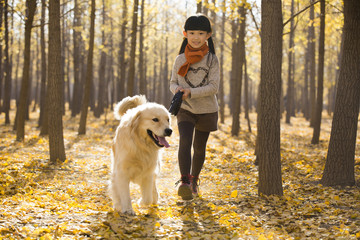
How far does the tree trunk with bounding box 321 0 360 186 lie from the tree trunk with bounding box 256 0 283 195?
1.20 metres

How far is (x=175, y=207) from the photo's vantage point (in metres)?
4.48

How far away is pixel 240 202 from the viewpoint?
4652mm

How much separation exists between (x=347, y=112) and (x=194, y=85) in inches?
97.2

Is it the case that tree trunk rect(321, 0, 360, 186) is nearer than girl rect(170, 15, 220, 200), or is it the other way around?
girl rect(170, 15, 220, 200)

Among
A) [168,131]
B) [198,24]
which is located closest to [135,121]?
[168,131]

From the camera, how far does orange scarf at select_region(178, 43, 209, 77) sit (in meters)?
4.35

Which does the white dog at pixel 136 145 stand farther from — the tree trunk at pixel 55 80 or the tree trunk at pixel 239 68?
the tree trunk at pixel 239 68

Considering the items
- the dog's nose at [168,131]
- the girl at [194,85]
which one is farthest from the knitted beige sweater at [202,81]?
the dog's nose at [168,131]

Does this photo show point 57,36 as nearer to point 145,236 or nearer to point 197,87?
point 197,87

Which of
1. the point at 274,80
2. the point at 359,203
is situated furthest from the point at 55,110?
the point at 359,203

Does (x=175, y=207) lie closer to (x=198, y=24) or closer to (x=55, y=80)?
(x=198, y=24)

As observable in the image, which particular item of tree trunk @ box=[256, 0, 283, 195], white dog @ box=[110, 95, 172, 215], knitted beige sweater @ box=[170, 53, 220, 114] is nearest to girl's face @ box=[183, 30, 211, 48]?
knitted beige sweater @ box=[170, 53, 220, 114]

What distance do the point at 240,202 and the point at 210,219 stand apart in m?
0.83

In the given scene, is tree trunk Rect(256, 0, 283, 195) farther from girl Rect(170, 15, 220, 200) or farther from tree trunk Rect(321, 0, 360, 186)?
tree trunk Rect(321, 0, 360, 186)
